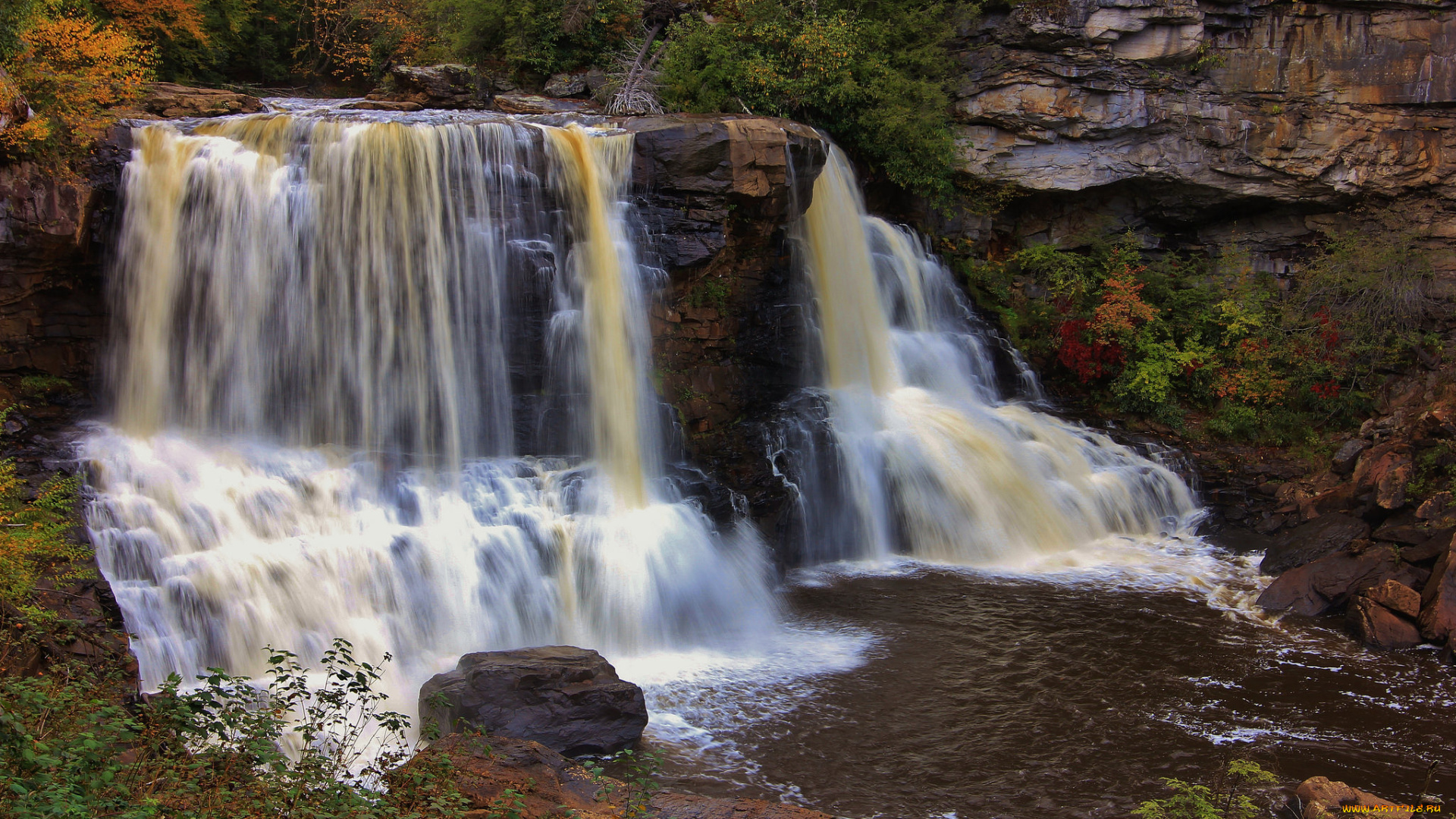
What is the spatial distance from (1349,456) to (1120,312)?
4.31 meters

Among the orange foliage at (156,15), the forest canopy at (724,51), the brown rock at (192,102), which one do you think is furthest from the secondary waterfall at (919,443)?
the orange foliage at (156,15)

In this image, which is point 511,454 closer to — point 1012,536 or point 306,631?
point 306,631

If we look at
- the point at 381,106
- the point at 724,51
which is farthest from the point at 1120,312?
the point at 381,106

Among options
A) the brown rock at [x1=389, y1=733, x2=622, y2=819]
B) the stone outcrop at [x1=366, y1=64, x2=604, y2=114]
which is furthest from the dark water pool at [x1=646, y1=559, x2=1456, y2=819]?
the stone outcrop at [x1=366, y1=64, x2=604, y2=114]

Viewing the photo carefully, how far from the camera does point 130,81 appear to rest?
38.3 ft

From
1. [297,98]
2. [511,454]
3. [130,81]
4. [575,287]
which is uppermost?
[297,98]

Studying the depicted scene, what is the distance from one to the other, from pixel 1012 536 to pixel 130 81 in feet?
42.2

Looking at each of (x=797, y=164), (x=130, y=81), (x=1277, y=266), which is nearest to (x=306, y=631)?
(x=130, y=81)

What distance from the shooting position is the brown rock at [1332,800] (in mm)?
6762

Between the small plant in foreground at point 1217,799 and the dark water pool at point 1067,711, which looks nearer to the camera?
the small plant in foreground at point 1217,799

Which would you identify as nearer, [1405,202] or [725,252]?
[725,252]

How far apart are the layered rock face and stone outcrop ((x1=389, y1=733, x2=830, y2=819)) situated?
45.4ft

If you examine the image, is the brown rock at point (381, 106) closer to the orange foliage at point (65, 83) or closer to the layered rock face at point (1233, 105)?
the orange foliage at point (65, 83)

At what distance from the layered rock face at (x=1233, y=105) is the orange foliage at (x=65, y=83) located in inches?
520
